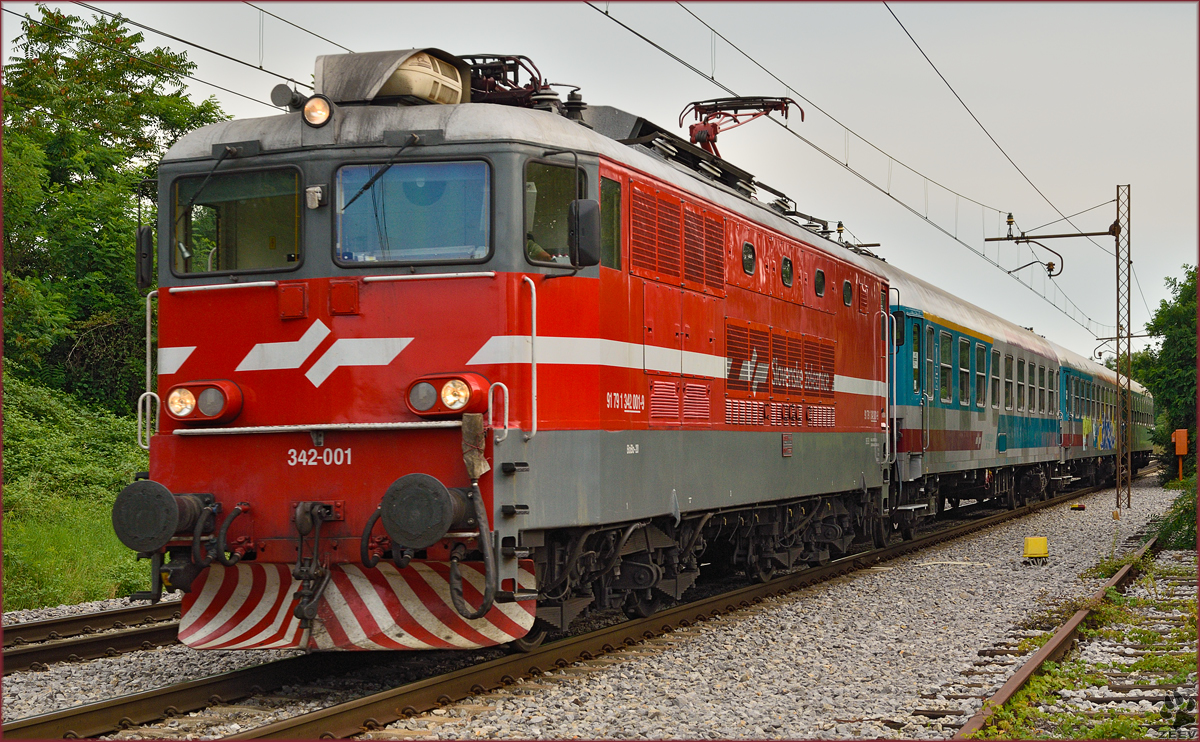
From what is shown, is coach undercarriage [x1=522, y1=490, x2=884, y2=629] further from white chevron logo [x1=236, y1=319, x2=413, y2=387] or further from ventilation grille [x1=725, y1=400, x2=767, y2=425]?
white chevron logo [x1=236, y1=319, x2=413, y2=387]

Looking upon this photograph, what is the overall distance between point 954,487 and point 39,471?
15.9 m

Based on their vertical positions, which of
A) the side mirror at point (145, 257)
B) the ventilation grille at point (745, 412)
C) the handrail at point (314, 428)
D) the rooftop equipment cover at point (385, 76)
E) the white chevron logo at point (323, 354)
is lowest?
the handrail at point (314, 428)

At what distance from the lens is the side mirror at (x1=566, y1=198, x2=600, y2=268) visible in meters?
7.89

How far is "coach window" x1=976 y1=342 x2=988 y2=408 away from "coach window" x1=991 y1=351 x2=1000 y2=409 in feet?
1.77

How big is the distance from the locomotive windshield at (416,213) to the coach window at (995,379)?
17723 millimetres

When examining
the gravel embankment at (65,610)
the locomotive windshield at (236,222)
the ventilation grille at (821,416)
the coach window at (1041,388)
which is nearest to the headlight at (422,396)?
the locomotive windshield at (236,222)

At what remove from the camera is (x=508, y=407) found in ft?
25.3

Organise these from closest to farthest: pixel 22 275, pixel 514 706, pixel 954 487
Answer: pixel 514 706 < pixel 954 487 < pixel 22 275

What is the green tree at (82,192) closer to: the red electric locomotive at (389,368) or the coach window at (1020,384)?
the red electric locomotive at (389,368)

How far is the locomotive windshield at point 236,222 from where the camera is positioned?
8156 mm

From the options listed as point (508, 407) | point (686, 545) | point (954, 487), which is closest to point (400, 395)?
point (508, 407)

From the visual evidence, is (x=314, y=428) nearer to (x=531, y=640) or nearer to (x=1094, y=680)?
(x=531, y=640)

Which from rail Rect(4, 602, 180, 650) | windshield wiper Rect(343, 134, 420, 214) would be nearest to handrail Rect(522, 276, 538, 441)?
windshield wiper Rect(343, 134, 420, 214)

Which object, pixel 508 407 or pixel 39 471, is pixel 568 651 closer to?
pixel 508 407
